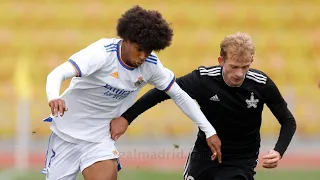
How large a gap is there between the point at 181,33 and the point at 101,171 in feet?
25.3

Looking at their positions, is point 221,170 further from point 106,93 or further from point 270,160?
point 106,93

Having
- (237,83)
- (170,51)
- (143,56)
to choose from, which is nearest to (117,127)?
(143,56)

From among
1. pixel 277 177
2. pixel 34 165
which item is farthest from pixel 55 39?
pixel 277 177

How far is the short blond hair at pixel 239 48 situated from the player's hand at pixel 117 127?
836 mm

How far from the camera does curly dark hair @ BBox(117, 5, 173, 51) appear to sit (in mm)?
4676

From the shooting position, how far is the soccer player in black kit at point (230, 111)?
198 inches

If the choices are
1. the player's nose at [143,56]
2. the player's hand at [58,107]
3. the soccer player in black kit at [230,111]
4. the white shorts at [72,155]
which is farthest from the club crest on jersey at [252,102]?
the player's hand at [58,107]

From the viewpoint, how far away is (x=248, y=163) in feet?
17.0

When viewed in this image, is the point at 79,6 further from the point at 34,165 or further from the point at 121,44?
the point at 121,44

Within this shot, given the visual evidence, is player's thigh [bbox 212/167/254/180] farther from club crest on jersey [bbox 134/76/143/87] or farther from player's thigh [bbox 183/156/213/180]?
club crest on jersey [bbox 134/76/143/87]

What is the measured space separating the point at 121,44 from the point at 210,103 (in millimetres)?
773

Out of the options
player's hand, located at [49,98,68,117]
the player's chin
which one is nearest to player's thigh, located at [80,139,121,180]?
player's hand, located at [49,98,68,117]

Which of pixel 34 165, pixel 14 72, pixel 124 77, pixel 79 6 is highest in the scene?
pixel 79 6

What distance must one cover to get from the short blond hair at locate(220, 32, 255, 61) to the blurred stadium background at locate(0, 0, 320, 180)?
5313 mm
